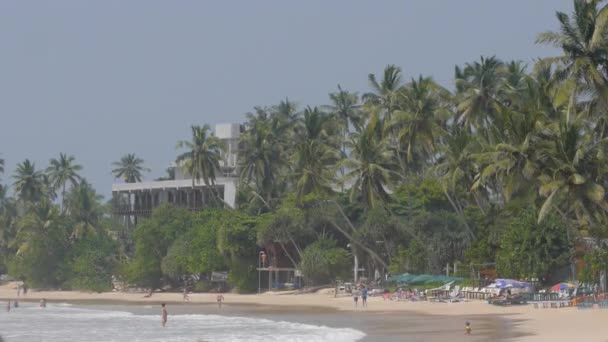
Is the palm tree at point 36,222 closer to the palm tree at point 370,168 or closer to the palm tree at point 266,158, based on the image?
the palm tree at point 266,158

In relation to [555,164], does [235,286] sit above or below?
below

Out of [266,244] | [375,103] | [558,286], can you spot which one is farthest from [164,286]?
[558,286]

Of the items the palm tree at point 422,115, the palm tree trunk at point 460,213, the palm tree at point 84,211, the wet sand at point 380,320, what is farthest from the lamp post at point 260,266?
the palm tree at point 84,211

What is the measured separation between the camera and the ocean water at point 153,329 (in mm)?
35188

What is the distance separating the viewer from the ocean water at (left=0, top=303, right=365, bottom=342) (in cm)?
3519

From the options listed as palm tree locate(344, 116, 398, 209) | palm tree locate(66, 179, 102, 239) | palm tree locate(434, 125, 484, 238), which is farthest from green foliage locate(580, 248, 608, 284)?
palm tree locate(66, 179, 102, 239)

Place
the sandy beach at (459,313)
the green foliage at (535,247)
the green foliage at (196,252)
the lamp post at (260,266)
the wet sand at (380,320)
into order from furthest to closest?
the green foliage at (196,252) < the lamp post at (260,266) < the green foliage at (535,247) < the wet sand at (380,320) < the sandy beach at (459,313)

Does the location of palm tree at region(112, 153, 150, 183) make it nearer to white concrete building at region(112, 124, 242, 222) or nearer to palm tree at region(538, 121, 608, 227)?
white concrete building at region(112, 124, 242, 222)

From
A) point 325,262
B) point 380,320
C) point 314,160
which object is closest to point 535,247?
point 380,320

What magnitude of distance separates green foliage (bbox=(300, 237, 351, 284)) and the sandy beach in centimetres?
168

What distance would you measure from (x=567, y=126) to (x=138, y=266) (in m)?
44.6

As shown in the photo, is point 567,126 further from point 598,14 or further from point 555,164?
point 598,14

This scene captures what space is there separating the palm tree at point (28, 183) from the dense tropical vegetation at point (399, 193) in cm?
22

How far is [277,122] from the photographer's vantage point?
76.7 metres
